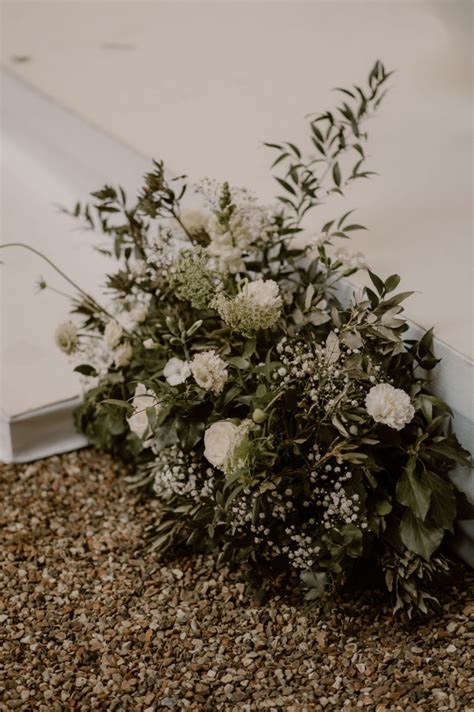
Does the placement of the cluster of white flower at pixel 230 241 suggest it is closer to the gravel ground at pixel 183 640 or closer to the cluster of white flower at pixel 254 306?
the cluster of white flower at pixel 254 306

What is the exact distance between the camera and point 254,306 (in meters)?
1.82

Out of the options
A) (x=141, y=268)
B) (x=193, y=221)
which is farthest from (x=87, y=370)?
(x=193, y=221)

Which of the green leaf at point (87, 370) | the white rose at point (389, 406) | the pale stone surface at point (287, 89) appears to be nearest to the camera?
the white rose at point (389, 406)

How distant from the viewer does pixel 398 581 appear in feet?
5.97

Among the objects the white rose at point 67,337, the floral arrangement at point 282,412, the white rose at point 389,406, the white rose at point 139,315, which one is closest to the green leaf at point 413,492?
the floral arrangement at point 282,412

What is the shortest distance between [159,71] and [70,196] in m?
0.56

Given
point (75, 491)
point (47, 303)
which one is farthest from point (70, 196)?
point (75, 491)

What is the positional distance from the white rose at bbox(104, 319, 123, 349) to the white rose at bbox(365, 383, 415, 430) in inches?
24.9

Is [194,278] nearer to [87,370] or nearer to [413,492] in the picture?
[87,370]

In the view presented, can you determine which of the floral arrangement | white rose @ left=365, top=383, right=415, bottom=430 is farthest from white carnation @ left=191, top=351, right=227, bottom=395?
white rose @ left=365, top=383, right=415, bottom=430

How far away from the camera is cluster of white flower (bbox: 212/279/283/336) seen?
1.82 meters

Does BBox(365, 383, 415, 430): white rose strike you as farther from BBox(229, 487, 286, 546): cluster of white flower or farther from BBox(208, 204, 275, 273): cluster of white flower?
BBox(208, 204, 275, 273): cluster of white flower

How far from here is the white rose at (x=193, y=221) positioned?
215cm

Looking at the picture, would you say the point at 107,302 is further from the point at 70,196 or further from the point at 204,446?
the point at 204,446
